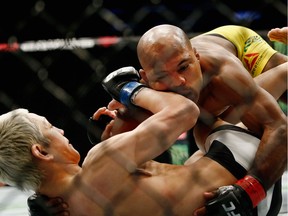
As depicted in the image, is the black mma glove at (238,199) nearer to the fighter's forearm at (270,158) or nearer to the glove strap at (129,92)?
the fighter's forearm at (270,158)

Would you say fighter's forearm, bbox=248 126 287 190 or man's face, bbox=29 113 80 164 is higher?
man's face, bbox=29 113 80 164

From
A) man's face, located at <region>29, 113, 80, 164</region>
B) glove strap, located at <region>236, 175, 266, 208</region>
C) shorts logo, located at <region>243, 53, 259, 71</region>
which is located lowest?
glove strap, located at <region>236, 175, 266, 208</region>

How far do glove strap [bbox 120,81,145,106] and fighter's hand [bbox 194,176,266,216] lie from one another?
12.6 inches

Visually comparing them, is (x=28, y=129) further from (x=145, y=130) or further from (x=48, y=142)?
(x=145, y=130)

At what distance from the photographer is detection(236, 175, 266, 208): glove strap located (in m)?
1.28

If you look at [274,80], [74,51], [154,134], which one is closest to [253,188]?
[154,134]

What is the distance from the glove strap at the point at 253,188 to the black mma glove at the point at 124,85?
363mm

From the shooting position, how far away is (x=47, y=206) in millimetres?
1307

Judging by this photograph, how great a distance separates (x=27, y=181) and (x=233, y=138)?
59cm

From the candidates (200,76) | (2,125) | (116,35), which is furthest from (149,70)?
(116,35)

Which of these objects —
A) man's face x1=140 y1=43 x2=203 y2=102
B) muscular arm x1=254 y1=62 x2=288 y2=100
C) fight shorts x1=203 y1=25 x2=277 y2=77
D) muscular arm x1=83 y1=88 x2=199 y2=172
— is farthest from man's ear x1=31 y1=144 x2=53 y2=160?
fight shorts x1=203 y1=25 x2=277 y2=77

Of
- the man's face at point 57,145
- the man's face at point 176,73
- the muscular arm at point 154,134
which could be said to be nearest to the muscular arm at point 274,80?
the man's face at point 176,73

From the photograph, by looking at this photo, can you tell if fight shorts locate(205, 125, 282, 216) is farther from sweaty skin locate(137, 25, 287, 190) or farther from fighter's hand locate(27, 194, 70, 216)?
fighter's hand locate(27, 194, 70, 216)

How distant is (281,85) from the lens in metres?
1.70
